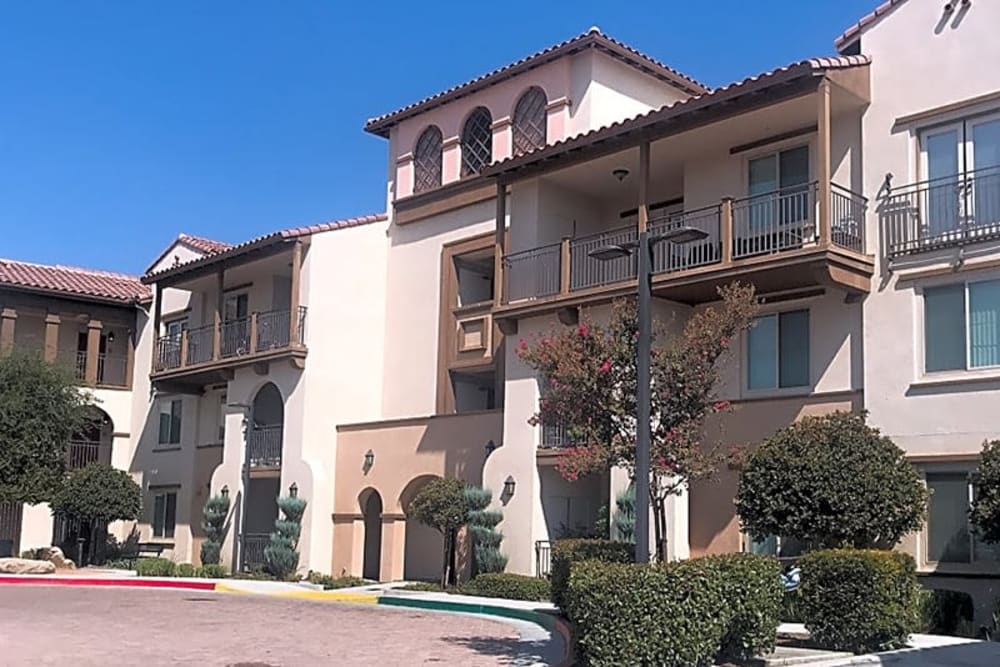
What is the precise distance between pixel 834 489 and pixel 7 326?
29591 mm

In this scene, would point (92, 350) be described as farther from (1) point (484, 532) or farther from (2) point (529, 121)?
(1) point (484, 532)

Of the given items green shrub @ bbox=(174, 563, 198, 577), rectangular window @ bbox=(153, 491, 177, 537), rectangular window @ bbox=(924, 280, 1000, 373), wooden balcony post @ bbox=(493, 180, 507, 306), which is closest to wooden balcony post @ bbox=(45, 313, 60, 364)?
rectangular window @ bbox=(153, 491, 177, 537)

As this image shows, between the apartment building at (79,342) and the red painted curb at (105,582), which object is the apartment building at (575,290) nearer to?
the apartment building at (79,342)

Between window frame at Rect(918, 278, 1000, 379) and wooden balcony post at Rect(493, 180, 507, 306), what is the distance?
9.29 meters

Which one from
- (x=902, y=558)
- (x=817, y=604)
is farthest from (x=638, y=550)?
(x=902, y=558)

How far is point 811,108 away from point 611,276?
5389 millimetres

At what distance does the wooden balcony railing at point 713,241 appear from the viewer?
66.8 feet

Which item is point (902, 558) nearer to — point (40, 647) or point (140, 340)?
point (40, 647)

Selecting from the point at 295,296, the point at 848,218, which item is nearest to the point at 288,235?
the point at 295,296

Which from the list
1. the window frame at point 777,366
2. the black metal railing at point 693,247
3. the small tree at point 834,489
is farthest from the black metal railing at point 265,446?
the small tree at point 834,489

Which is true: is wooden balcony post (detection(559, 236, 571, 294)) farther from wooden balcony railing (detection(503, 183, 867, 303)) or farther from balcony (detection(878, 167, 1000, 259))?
balcony (detection(878, 167, 1000, 259))

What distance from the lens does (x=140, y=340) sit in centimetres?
4053

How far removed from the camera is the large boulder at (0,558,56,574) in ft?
102

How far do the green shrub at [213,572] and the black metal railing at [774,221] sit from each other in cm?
1688
